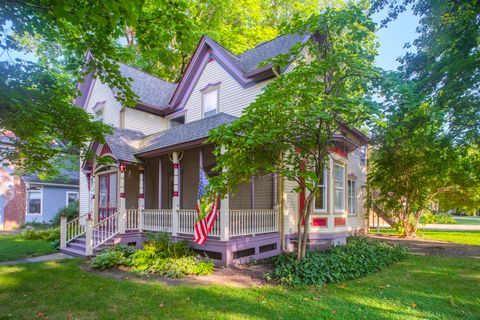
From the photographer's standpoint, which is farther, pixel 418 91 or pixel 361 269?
pixel 418 91

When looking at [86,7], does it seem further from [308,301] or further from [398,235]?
[398,235]

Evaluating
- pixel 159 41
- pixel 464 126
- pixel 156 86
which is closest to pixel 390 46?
pixel 464 126

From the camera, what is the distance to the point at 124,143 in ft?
40.7

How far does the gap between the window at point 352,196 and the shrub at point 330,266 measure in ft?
20.4

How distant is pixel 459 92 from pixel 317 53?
4.99 meters

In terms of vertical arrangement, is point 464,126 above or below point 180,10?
below

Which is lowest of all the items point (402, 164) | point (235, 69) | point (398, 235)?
point (398, 235)

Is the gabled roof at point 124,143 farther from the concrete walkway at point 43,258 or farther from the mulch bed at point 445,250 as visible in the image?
the mulch bed at point 445,250

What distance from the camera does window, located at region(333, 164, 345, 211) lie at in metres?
12.2

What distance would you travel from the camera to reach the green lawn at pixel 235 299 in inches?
213

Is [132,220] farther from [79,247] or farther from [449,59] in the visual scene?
[449,59]

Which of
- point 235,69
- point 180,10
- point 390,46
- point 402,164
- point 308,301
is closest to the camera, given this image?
point 308,301

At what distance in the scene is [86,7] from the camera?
5145 millimetres

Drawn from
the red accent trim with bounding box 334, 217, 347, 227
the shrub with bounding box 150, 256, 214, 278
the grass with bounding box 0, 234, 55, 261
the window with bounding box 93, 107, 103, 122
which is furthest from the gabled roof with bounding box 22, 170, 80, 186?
the red accent trim with bounding box 334, 217, 347, 227
